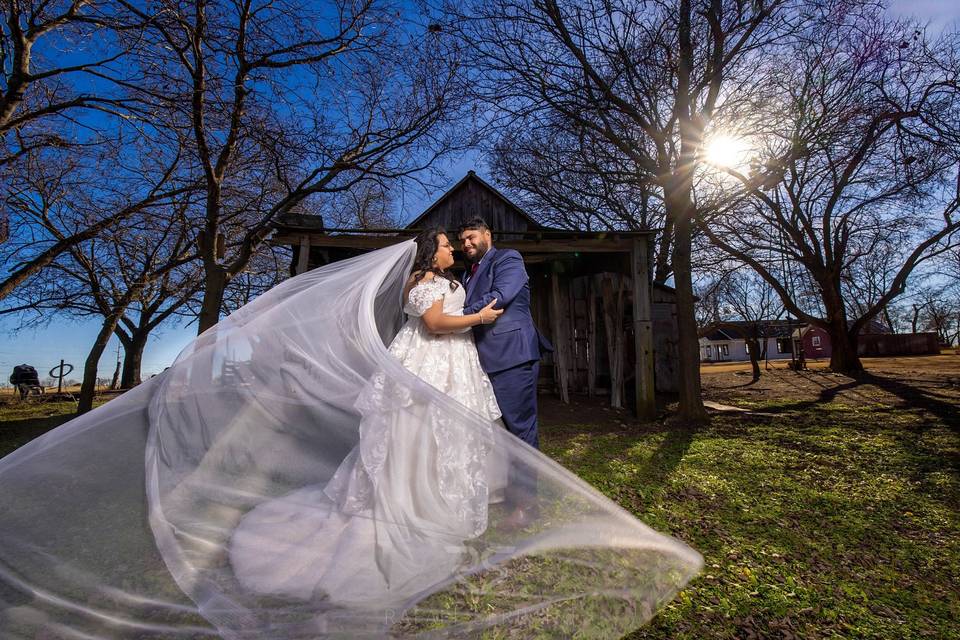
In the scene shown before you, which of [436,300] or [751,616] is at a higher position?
[436,300]

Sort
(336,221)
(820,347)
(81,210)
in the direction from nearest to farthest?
(81,210)
(336,221)
(820,347)

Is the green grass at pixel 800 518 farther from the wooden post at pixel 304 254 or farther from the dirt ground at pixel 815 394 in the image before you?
the wooden post at pixel 304 254

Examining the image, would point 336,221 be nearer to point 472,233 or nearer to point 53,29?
point 53,29

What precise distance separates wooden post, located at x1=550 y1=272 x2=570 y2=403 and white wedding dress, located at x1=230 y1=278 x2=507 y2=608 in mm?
7696

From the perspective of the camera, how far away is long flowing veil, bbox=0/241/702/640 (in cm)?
162

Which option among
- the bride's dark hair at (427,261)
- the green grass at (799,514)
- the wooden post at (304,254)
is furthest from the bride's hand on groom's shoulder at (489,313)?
the wooden post at (304,254)

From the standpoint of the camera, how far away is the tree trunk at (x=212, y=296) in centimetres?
741

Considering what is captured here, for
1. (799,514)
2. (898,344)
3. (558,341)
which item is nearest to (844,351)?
(558,341)

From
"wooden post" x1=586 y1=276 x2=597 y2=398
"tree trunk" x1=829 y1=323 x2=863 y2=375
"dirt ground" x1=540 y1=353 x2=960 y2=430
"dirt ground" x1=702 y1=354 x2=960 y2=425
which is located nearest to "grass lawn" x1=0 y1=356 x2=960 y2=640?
"dirt ground" x1=540 y1=353 x2=960 y2=430

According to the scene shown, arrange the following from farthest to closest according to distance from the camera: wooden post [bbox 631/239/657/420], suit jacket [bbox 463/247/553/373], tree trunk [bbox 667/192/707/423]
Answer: wooden post [bbox 631/239/657/420] < tree trunk [bbox 667/192/707/423] < suit jacket [bbox 463/247/553/373]

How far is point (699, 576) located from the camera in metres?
2.50

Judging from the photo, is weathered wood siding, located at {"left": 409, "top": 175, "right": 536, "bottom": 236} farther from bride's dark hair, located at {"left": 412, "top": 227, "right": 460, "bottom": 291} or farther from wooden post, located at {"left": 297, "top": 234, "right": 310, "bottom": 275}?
bride's dark hair, located at {"left": 412, "top": 227, "right": 460, "bottom": 291}

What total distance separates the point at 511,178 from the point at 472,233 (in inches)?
480

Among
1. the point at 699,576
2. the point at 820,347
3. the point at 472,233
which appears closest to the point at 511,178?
the point at 472,233
